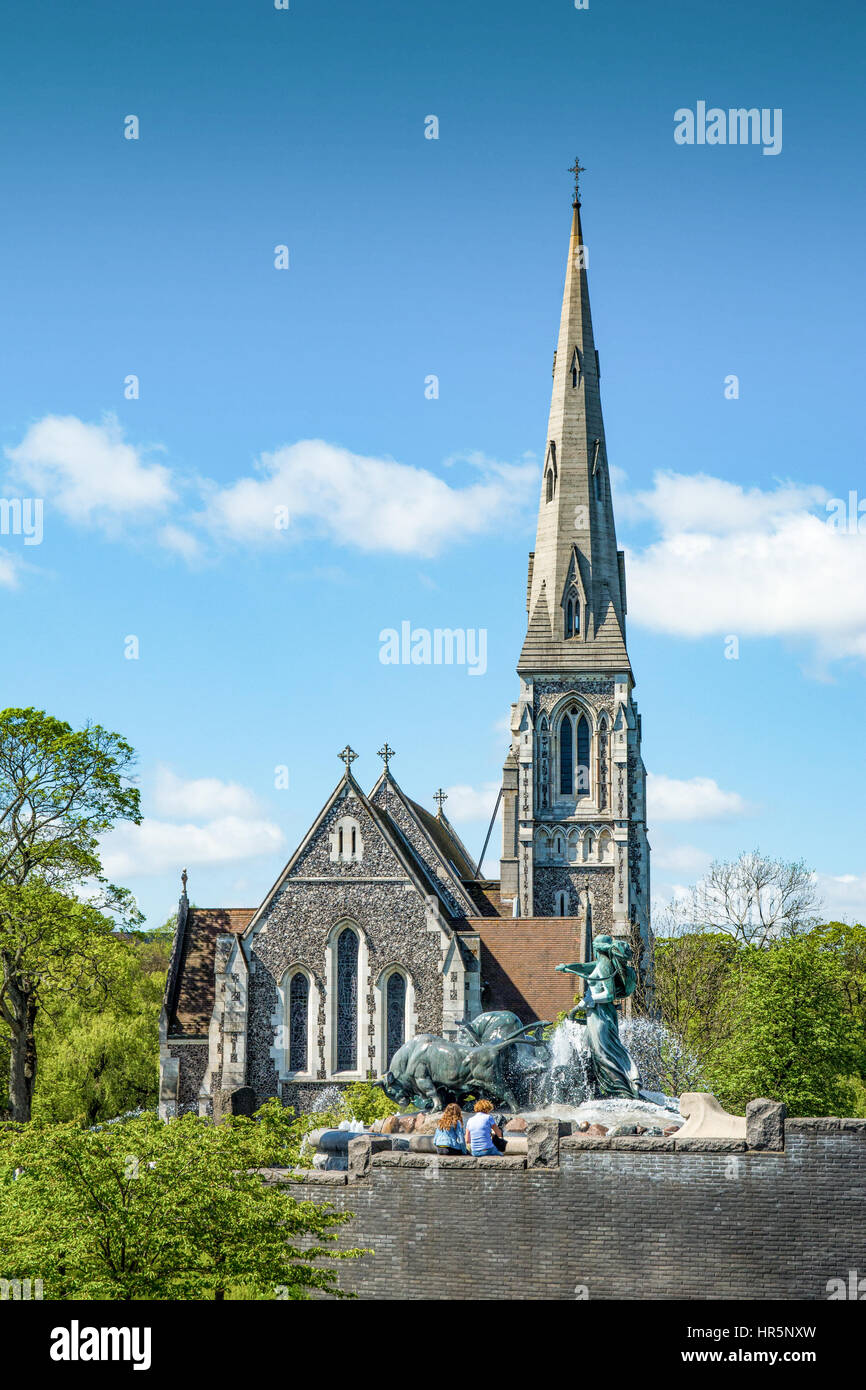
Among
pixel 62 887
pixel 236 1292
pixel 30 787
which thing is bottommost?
pixel 236 1292

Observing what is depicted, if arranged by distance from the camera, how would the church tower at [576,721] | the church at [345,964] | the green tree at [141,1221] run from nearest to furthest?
1. the green tree at [141,1221]
2. the church at [345,964]
3. the church tower at [576,721]

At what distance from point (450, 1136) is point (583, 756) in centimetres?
3874

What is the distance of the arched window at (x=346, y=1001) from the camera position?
41.8m

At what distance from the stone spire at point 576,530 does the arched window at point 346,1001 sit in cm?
2035

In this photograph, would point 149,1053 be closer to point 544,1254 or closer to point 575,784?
point 575,784

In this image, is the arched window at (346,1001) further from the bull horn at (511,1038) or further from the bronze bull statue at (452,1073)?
the bull horn at (511,1038)

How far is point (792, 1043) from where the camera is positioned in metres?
39.4

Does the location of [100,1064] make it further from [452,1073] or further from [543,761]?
[452,1073]

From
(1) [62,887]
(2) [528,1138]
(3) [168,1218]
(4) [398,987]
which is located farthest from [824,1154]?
(1) [62,887]

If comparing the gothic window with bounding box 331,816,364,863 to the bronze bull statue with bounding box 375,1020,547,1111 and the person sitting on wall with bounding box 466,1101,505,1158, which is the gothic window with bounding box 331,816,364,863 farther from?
the person sitting on wall with bounding box 466,1101,505,1158

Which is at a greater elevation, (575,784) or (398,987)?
(575,784)

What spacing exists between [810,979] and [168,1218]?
2743 cm

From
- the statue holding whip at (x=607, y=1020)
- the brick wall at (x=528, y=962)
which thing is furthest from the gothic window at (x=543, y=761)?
the statue holding whip at (x=607, y=1020)

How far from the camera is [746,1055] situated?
39.1 m
